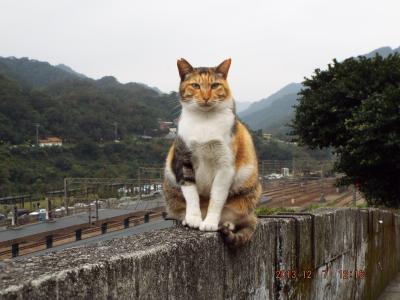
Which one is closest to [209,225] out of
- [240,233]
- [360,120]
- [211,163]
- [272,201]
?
[240,233]

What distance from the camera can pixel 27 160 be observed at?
3700 cm

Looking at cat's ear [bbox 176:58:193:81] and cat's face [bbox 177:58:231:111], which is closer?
cat's face [bbox 177:58:231:111]

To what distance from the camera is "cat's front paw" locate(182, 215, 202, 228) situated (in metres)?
2.26

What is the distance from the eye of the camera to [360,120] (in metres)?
12.3

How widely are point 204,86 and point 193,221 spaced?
2.25 ft

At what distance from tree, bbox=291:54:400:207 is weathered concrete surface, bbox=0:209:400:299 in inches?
322

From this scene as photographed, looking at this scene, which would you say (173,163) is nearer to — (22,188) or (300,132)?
(300,132)

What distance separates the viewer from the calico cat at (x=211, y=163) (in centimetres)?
226

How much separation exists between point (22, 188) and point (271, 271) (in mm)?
30758

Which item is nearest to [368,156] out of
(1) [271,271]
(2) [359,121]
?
(2) [359,121]

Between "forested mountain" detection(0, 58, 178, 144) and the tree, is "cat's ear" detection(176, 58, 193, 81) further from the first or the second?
"forested mountain" detection(0, 58, 178, 144)

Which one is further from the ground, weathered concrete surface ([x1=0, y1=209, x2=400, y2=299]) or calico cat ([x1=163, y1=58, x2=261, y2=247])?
calico cat ([x1=163, y1=58, x2=261, y2=247])
